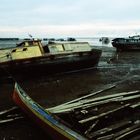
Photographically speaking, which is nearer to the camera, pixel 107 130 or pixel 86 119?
pixel 107 130

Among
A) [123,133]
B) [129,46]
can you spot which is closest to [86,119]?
[123,133]

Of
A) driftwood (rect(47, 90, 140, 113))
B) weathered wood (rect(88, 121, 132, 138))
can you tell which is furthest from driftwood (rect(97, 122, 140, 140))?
driftwood (rect(47, 90, 140, 113))

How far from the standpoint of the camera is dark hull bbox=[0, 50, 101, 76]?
20750mm

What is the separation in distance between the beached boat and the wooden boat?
8.10 m

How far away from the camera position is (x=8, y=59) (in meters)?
20.8

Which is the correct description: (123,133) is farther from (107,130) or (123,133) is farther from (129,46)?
(129,46)

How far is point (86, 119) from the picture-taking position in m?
10.4

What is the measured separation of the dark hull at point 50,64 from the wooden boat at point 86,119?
7900 mm

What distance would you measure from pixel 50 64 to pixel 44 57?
2.73 ft

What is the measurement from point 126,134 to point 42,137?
305 cm

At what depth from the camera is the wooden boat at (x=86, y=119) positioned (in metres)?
8.78

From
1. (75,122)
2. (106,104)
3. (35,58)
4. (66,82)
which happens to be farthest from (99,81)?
(75,122)

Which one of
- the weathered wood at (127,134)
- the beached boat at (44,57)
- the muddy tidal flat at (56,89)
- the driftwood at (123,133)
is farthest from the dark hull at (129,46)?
the weathered wood at (127,134)

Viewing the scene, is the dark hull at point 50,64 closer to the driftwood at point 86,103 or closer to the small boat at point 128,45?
the driftwood at point 86,103
